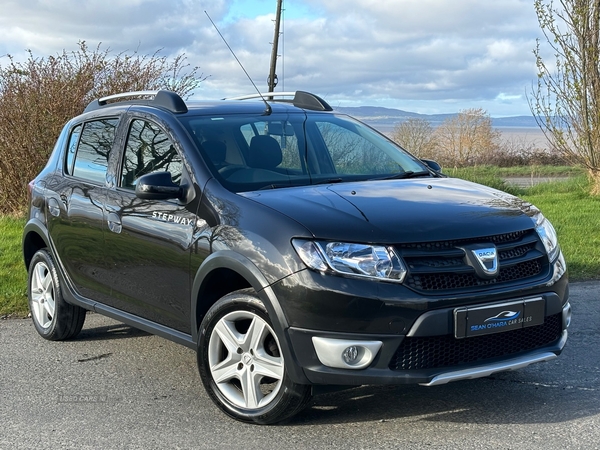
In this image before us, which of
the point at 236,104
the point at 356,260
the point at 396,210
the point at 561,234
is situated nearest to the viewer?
the point at 356,260

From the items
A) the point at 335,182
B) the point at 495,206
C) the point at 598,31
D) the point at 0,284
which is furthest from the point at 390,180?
the point at 598,31

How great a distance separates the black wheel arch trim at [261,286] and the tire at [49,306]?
2.17m

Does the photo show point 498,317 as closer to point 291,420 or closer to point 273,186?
point 291,420

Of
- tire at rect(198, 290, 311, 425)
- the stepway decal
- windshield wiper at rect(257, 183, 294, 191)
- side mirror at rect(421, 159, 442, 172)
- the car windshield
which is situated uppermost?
the car windshield

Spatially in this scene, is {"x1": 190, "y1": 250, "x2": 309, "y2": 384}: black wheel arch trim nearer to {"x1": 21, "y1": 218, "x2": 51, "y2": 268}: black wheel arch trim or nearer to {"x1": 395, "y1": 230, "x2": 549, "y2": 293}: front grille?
{"x1": 395, "y1": 230, "x2": 549, "y2": 293}: front grille

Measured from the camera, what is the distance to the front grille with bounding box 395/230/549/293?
395cm

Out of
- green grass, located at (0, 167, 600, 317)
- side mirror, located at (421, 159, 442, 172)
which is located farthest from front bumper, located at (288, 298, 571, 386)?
side mirror, located at (421, 159, 442, 172)

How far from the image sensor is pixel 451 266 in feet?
13.1

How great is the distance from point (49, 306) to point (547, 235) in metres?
3.86

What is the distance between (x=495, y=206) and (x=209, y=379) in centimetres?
182

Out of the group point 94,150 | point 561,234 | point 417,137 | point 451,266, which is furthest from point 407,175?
point 417,137

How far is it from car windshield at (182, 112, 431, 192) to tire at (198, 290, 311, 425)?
0.73 metres

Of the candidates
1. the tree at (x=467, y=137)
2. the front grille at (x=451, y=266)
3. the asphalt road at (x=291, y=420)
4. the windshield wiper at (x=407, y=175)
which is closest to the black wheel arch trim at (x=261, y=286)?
the asphalt road at (x=291, y=420)

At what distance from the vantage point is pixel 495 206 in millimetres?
4492
